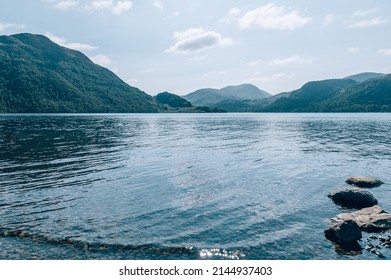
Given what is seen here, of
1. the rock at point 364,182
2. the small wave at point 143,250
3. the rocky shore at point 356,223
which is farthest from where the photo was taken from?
the rock at point 364,182

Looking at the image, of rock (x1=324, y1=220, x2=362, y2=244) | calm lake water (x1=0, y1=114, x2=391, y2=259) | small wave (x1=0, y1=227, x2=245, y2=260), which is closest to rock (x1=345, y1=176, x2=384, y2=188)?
calm lake water (x1=0, y1=114, x2=391, y2=259)

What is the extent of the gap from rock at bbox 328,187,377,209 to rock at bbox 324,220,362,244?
746 centimetres

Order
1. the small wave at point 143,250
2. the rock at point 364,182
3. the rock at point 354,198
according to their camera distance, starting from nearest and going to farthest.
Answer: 1. the small wave at point 143,250
2. the rock at point 354,198
3. the rock at point 364,182

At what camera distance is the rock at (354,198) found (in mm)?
24766

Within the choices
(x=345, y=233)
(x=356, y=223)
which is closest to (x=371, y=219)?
(x=356, y=223)

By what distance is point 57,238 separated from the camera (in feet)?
57.8

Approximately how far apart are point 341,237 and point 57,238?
55.6 feet

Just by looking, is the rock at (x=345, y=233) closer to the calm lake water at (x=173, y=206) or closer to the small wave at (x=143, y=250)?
the calm lake water at (x=173, y=206)

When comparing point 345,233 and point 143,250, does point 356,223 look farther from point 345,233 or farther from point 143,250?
point 143,250

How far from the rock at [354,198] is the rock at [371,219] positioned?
9.67 ft

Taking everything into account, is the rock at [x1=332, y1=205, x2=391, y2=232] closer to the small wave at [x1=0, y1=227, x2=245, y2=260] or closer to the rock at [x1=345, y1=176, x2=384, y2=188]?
the small wave at [x1=0, y1=227, x2=245, y2=260]

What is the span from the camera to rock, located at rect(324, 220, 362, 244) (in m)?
17.4

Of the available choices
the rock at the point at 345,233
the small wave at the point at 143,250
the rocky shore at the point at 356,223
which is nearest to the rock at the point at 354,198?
the rocky shore at the point at 356,223
